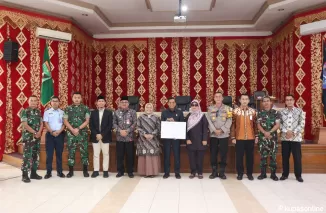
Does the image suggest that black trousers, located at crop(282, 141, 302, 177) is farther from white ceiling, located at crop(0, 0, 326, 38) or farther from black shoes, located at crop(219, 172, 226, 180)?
white ceiling, located at crop(0, 0, 326, 38)

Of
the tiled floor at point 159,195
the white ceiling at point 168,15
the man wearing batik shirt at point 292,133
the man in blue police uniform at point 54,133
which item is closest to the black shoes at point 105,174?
the tiled floor at point 159,195

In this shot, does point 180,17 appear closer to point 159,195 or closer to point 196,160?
point 196,160

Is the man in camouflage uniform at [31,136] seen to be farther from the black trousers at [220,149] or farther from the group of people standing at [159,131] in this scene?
the black trousers at [220,149]

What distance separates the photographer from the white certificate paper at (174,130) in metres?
5.22

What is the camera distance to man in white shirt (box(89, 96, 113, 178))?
209 inches

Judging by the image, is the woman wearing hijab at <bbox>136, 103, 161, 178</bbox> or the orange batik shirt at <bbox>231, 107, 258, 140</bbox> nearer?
the orange batik shirt at <bbox>231, 107, 258, 140</bbox>

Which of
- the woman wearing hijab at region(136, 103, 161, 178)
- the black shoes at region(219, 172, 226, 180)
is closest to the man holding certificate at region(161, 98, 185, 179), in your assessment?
the woman wearing hijab at region(136, 103, 161, 178)

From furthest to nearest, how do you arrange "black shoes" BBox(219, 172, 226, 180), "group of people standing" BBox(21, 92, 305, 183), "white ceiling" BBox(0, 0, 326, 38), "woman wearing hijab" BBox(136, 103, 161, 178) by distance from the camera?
"white ceiling" BBox(0, 0, 326, 38) → "woman wearing hijab" BBox(136, 103, 161, 178) → "black shoes" BBox(219, 172, 226, 180) → "group of people standing" BBox(21, 92, 305, 183)

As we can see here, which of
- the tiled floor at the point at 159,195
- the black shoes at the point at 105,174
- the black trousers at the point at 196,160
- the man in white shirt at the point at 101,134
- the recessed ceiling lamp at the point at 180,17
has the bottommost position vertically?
the tiled floor at the point at 159,195

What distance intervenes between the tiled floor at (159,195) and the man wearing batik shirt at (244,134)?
0.32 m

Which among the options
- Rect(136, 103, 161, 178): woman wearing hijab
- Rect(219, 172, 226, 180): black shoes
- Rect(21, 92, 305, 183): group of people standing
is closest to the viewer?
Rect(21, 92, 305, 183): group of people standing

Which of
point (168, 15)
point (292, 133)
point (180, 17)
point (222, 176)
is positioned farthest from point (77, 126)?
point (168, 15)

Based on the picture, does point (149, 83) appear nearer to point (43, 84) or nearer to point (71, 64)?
point (71, 64)

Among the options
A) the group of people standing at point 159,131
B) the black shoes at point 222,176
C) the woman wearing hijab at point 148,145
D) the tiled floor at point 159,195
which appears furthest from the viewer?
the woman wearing hijab at point 148,145
